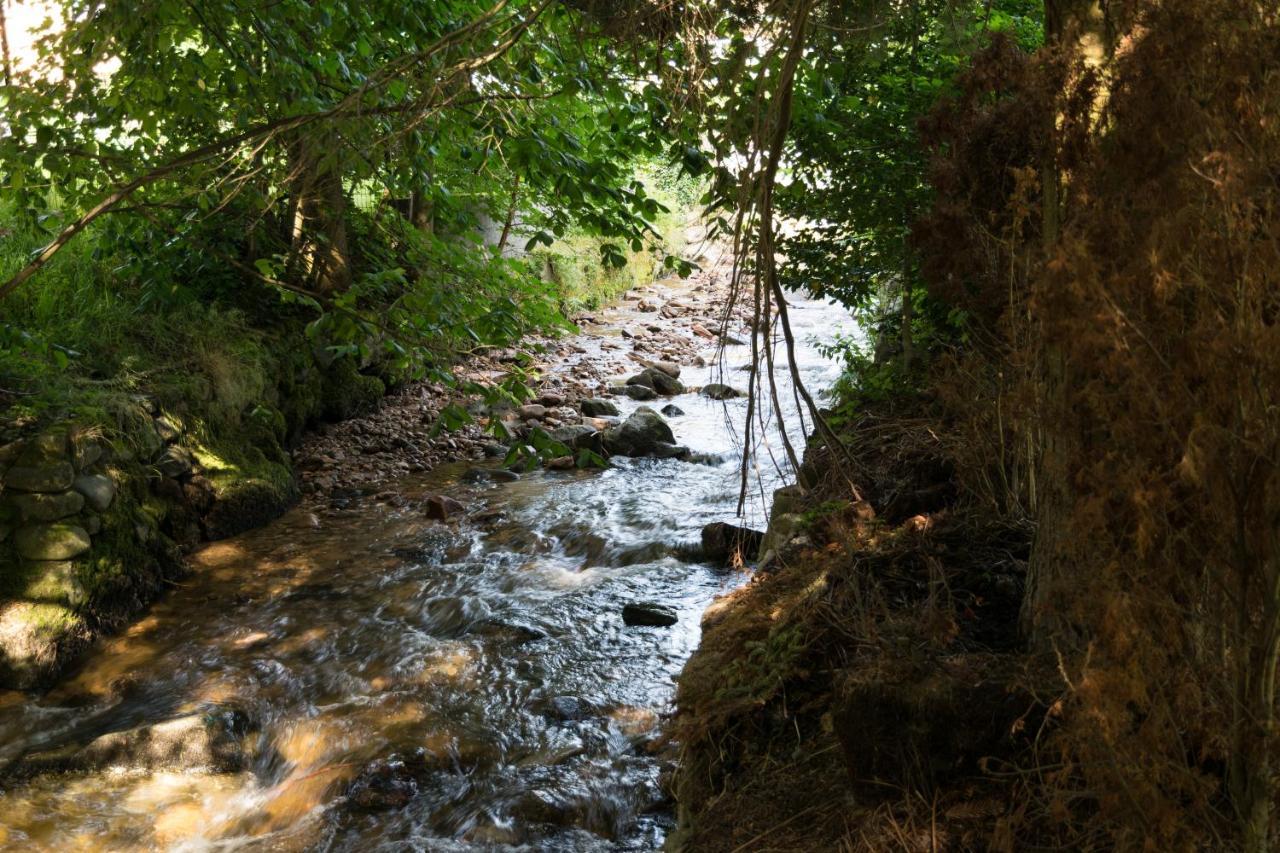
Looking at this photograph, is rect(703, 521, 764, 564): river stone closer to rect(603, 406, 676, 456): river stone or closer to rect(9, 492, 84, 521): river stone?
rect(603, 406, 676, 456): river stone

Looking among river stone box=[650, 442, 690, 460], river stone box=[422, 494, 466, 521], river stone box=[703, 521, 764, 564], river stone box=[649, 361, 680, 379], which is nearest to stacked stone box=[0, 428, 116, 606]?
river stone box=[422, 494, 466, 521]

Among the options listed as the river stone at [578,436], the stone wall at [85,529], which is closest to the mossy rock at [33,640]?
the stone wall at [85,529]

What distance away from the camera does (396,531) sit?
816 cm

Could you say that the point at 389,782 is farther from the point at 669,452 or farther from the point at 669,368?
the point at 669,368

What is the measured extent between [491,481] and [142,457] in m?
3.48

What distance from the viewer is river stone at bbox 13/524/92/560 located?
5.82m

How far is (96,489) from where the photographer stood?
248 inches

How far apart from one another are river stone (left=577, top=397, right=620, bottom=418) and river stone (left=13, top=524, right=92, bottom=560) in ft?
21.8

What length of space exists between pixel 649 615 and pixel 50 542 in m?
3.86

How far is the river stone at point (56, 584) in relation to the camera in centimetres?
574

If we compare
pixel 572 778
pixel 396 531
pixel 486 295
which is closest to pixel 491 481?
pixel 396 531

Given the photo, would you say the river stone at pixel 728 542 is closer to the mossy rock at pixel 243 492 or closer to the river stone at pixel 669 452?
the river stone at pixel 669 452

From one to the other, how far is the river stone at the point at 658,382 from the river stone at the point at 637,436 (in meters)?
2.77

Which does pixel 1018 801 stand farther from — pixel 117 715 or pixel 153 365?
pixel 153 365
